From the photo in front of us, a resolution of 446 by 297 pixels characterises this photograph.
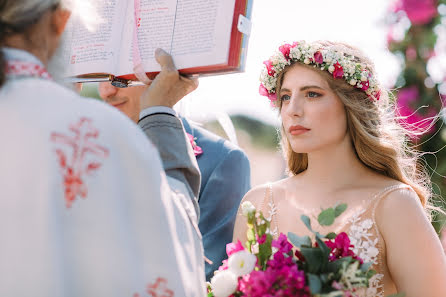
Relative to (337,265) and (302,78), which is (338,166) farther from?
(337,265)

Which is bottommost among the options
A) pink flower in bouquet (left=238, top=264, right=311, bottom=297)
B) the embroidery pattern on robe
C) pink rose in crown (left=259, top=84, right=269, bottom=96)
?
pink flower in bouquet (left=238, top=264, right=311, bottom=297)

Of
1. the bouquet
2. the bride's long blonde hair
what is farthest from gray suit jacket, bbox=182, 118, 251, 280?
the bouquet

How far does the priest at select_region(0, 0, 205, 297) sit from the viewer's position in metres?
1.50

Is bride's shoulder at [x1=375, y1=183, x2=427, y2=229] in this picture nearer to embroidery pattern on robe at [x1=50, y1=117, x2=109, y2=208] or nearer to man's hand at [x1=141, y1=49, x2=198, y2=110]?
man's hand at [x1=141, y1=49, x2=198, y2=110]

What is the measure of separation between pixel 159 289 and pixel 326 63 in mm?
1995

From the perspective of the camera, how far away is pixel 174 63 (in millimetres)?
2355

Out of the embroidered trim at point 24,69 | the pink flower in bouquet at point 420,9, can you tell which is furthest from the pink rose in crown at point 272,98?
the pink flower in bouquet at point 420,9

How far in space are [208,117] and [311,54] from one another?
1.09m

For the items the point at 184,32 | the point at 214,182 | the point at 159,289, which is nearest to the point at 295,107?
the point at 214,182

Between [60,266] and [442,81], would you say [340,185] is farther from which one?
[442,81]

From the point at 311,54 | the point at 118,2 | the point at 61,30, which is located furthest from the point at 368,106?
the point at 61,30

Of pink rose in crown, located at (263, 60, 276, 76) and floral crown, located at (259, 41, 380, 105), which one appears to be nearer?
floral crown, located at (259, 41, 380, 105)

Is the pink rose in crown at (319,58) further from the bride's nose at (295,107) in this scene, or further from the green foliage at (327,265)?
the green foliage at (327,265)

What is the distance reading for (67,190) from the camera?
5.00ft
